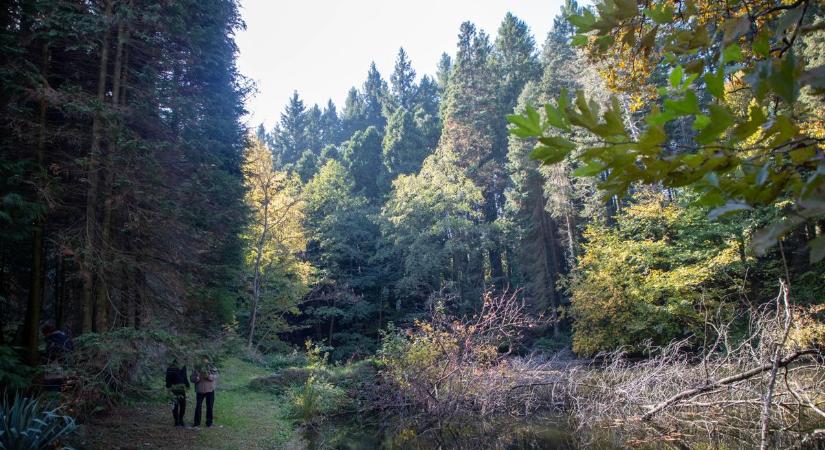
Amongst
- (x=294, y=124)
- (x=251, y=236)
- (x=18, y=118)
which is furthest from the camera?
(x=294, y=124)

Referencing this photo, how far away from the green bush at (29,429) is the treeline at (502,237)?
1050cm

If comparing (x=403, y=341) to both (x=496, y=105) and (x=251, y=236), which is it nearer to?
(x=251, y=236)

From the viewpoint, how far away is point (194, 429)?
323 inches

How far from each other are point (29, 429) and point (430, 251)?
71.8 ft

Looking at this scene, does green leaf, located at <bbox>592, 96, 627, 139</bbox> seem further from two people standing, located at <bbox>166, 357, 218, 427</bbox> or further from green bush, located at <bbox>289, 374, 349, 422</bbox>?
green bush, located at <bbox>289, 374, 349, 422</bbox>

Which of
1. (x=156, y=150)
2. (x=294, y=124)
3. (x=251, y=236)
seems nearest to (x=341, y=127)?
(x=294, y=124)

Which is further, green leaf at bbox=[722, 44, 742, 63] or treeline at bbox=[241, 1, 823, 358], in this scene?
treeline at bbox=[241, 1, 823, 358]

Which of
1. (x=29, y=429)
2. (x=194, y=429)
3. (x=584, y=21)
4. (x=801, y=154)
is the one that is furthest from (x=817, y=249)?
(x=194, y=429)

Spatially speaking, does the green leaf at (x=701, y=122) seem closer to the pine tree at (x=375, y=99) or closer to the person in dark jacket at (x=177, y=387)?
the person in dark jacket at (x=177, y=387)

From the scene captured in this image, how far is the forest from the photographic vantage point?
1075 millimetres

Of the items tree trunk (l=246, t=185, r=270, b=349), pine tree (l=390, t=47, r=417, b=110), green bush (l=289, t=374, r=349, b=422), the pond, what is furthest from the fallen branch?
pine tree (l=390, t=47, r=417, b=110)

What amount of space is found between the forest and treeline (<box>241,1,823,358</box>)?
0.20 m

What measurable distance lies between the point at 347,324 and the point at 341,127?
27.0m

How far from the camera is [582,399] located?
10.9m
